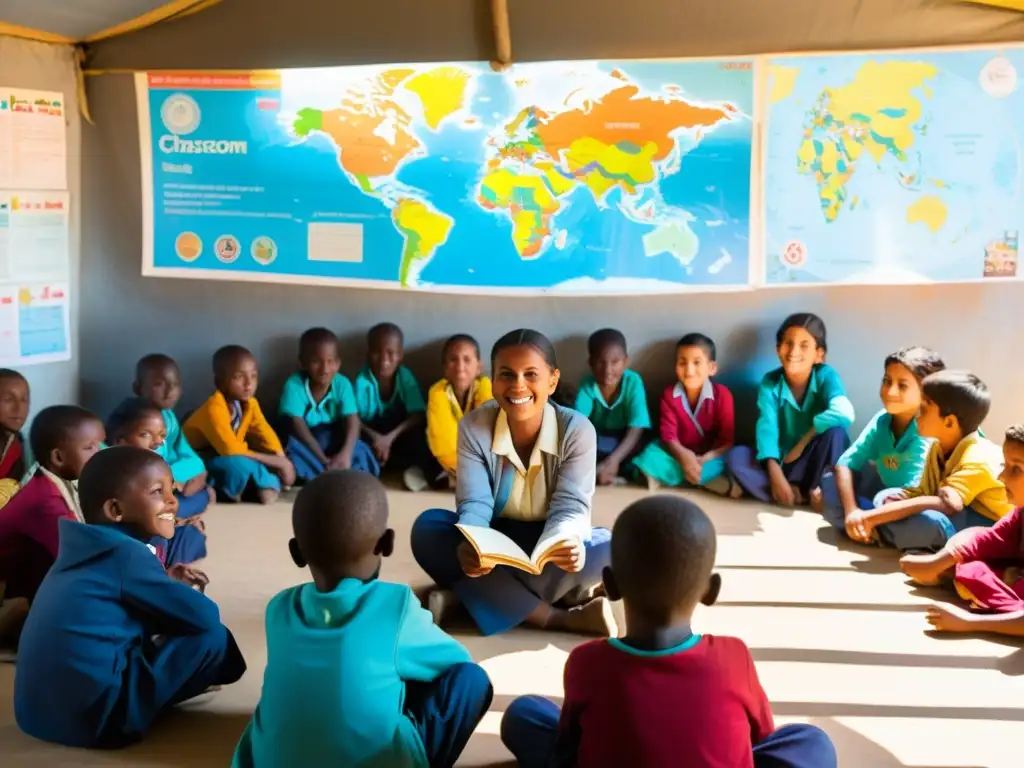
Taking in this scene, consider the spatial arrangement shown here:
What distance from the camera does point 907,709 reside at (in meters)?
2.48

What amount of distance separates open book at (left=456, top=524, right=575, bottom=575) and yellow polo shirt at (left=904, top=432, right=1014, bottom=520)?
1.49 metres

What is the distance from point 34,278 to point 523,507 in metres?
2.85

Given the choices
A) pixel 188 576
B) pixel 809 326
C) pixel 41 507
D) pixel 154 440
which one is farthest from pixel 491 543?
pixel 809 326

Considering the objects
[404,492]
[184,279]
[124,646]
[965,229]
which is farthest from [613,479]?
[124,646]

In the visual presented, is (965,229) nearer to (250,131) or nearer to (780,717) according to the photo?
(780,717)

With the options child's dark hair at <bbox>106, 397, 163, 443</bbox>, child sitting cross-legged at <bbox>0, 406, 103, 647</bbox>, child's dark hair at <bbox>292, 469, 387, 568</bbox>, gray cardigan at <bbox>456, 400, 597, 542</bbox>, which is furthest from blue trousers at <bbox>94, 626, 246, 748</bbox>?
child's dark hair at <bbox>106, 397, 163, 443</bbox>

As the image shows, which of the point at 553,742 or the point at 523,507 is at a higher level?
the point at 523,507

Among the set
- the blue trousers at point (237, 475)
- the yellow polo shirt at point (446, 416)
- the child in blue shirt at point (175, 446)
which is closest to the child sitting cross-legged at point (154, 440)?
the child in blue shirt at point (175, 446)

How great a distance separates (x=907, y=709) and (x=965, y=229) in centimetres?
279

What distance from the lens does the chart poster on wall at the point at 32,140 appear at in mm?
4426

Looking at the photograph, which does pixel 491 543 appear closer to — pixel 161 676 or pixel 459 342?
pixel 161 676

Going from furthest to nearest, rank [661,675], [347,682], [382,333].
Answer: [382,333] → [347,682] → [661,675]

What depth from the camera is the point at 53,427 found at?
9.78ft

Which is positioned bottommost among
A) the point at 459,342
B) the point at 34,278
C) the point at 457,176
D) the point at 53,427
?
the point at 53,427
